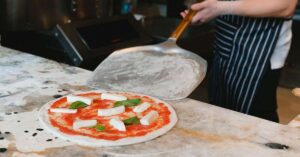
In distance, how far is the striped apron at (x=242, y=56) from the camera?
64.9 inches

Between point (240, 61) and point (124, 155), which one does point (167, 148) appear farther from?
point (240, 61)

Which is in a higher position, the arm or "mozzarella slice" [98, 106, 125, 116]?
the arm

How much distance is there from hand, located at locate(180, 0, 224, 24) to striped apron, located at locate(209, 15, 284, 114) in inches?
4.6

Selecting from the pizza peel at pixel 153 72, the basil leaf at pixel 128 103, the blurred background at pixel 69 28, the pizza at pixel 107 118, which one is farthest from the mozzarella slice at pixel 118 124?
the blurred background at pixel 69 28

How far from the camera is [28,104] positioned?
1192 millimetres

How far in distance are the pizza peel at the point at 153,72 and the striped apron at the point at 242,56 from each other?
24 centimetres

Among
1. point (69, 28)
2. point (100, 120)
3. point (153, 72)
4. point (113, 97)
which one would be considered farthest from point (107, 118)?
point (69, 28)

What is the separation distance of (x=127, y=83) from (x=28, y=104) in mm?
340

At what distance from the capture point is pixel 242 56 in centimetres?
169

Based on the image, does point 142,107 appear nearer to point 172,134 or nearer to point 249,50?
point 172,134

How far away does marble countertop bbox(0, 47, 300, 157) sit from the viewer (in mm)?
951

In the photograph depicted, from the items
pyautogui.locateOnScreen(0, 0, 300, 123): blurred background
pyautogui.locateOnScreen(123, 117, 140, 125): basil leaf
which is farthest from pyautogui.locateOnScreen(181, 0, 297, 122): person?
pyautogui.locateOnScreen(123, 117, 140, 125): basil leaf

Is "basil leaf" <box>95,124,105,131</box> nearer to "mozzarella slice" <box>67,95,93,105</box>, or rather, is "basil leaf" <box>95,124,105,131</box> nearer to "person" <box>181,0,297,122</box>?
"mozzarella slice" <box>67,95,93,105</box>

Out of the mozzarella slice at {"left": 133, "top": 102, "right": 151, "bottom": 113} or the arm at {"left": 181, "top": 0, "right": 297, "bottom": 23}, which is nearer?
the mozzarella slice at {"left": 133, "top": 102, "right": 151, "bottom": 113}
